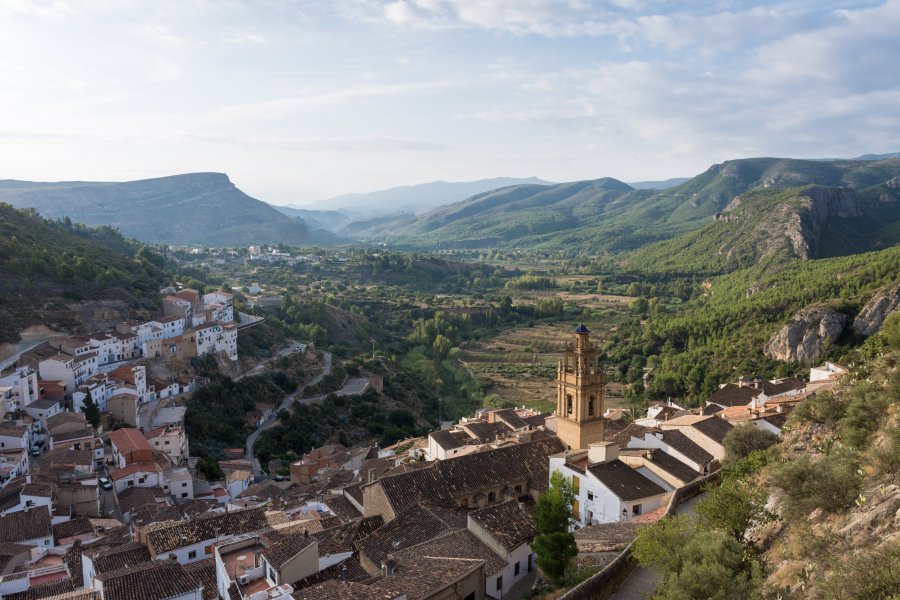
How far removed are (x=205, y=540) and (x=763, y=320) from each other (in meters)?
56.0

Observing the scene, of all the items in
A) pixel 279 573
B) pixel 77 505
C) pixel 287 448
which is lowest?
pixel 287 448

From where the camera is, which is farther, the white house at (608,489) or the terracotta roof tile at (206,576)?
the white house at (608,489)

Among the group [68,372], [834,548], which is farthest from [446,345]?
[834,548]

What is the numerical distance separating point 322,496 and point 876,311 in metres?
47.0

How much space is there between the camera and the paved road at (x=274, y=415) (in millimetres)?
43344

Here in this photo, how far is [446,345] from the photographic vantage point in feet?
263

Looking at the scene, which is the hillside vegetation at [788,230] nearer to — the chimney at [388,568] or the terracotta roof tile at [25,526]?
the chimney at [388,568]

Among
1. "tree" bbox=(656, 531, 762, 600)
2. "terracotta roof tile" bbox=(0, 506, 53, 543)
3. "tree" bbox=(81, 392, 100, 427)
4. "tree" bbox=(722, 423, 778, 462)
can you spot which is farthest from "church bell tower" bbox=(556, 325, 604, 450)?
"tree" bbox=(81, 392, 100, 427)

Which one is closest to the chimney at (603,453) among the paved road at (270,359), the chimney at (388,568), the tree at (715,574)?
the chimney at (388,568)

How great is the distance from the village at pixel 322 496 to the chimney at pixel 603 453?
71mm

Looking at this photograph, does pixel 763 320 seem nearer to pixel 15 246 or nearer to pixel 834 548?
pixel 834 548

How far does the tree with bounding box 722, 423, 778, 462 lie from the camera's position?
70.2ft

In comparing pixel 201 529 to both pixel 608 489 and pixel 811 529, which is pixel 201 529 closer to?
pixel 608 489

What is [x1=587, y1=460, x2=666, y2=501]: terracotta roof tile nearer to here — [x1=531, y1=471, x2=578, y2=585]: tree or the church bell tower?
the church bell tower
